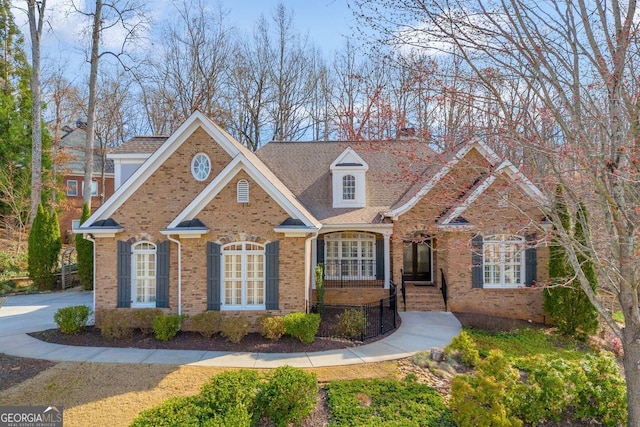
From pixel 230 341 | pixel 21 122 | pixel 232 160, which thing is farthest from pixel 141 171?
pixel 21 122

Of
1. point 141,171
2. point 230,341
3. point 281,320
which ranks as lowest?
point 230,341

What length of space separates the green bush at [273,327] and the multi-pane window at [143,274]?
3.64 metres

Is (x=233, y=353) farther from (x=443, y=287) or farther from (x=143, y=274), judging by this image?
(x=443, y=287)

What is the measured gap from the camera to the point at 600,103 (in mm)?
5199

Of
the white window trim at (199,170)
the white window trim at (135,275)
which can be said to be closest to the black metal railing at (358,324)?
the white window trim at (135,275)

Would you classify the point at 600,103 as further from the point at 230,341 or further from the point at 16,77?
the point at 16,77

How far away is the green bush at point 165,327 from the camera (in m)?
9.08

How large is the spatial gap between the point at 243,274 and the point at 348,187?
6.35m

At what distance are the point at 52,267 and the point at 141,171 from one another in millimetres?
9860

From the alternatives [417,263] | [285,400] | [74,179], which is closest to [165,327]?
[285,400]

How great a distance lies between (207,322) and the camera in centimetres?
922

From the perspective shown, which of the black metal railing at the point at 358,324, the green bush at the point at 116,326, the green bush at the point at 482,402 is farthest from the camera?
the black metal railing at the point at 358,324

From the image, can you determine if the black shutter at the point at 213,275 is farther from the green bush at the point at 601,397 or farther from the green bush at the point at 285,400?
the green bush at the point at 601,397

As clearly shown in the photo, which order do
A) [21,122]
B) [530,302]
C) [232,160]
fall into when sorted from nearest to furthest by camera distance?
[232,160], [530,302], [21,122]
